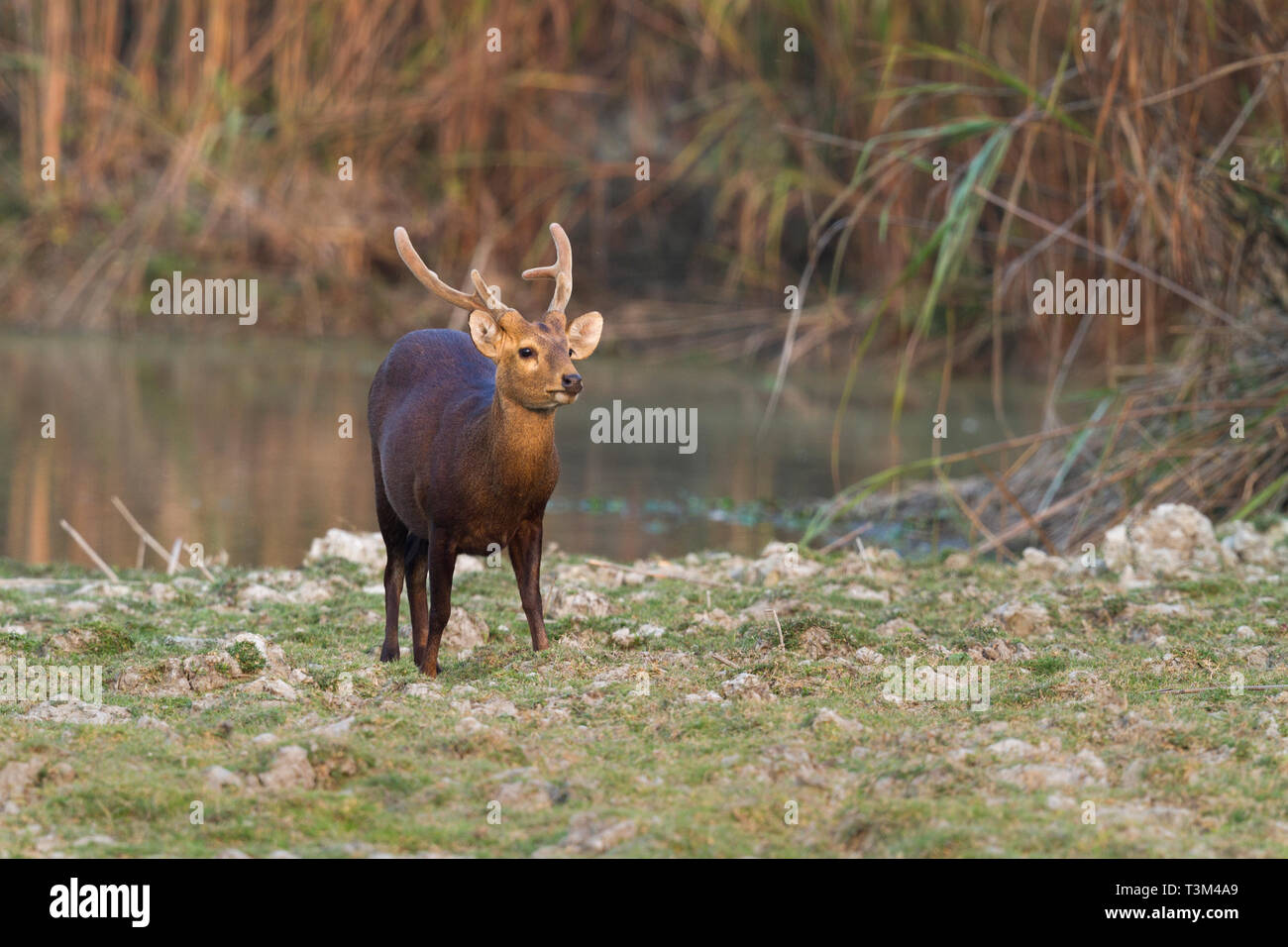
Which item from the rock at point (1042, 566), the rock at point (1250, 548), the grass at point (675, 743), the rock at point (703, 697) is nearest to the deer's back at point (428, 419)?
the grass at point (675, 743)

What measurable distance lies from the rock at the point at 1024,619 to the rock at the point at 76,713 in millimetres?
2752

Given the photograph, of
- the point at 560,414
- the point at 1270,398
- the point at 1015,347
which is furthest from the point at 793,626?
the point at 1015,347

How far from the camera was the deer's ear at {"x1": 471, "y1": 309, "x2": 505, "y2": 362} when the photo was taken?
5.03 metres

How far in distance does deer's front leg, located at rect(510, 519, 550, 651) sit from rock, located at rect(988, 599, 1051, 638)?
4.90 ft

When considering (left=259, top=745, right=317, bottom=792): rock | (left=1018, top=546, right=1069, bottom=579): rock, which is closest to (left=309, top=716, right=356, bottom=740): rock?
(left=259, top=745, right=317, bottom=792): rock

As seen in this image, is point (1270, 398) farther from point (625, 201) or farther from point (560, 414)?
point (625, 201)

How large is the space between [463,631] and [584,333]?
1055 mm

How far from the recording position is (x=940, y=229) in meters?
6.96

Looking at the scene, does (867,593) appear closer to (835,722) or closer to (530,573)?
(530,573)

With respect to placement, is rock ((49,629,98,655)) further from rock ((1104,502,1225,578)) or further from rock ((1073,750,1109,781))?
rock ((1104,502,1225,578))

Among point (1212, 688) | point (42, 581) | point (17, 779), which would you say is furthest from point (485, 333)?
point (42, 581)

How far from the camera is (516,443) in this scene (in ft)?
16.8
